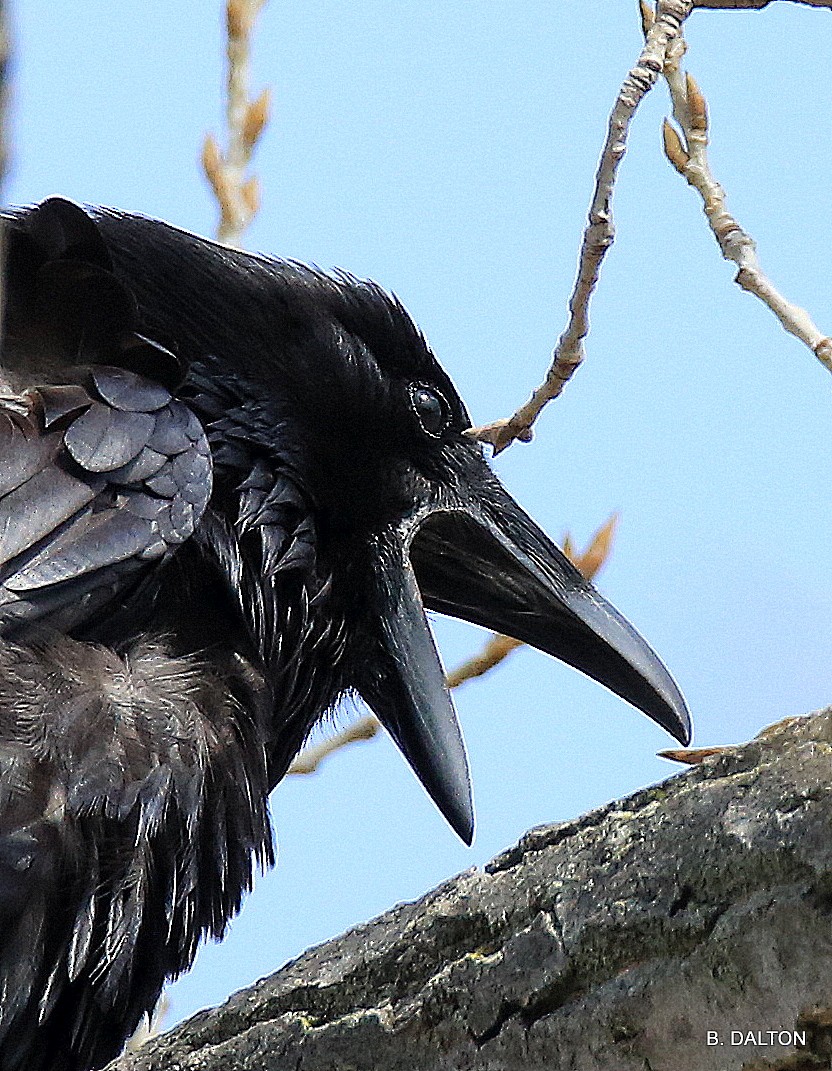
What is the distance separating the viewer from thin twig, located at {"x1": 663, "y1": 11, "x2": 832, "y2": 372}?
2.09 metres

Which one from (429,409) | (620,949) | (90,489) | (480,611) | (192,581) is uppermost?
(429,409)

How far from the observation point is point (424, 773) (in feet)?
8.73

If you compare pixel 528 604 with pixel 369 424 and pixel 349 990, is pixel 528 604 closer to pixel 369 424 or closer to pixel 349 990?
pixel 369 424

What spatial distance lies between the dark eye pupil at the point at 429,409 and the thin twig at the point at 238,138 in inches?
17.1

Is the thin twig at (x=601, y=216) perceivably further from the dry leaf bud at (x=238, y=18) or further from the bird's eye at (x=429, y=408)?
the dry leaf bud at (x=238, y=18)

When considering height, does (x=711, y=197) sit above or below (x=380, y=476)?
above

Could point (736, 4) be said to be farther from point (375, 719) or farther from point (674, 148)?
point (375, 719)

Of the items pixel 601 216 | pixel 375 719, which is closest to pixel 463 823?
pixel 375 719

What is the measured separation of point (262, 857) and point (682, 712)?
2.40 ft

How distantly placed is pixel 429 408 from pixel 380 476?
0.17 metres

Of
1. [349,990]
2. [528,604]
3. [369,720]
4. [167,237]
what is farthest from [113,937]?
[167,237]

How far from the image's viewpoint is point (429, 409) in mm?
2846

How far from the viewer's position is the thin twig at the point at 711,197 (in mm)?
2090

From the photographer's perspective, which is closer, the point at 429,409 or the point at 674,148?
the point at 674,148
